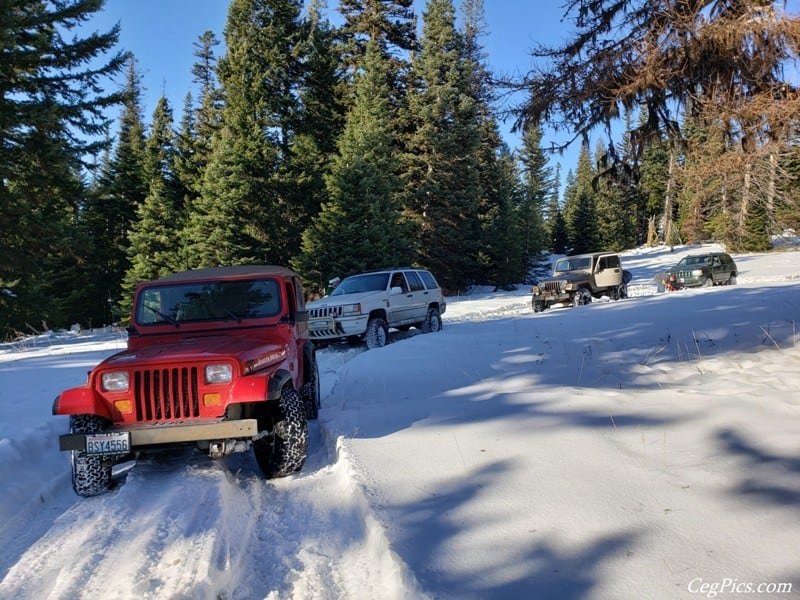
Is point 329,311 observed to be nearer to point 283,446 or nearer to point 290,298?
point 290,298

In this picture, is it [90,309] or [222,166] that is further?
[90,309]

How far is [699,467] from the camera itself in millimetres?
3752

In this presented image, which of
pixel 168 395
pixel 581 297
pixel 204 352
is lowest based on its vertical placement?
pixel 581 297

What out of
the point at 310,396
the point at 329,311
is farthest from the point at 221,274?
the point at 329,311

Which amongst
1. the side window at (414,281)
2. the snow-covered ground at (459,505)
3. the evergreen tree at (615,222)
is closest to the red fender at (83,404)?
the snow-covered ground at (459,505)

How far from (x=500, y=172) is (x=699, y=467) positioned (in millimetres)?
39623

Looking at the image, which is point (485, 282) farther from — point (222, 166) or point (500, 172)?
point (222, 166)

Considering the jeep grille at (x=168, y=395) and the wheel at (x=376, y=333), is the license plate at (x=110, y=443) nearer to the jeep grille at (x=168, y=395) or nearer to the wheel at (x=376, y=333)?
the jeep grille at (x=168, y=395)

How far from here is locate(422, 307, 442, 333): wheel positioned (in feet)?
47.8

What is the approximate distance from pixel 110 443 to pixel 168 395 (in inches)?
20.9

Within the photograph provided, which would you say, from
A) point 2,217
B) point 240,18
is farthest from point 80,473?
A: point 240,18

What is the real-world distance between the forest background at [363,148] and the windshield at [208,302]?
554cm

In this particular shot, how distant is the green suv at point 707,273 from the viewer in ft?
84.9

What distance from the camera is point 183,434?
4.19 meters
